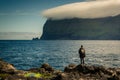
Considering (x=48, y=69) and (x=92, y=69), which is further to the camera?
(x=48, y=69)

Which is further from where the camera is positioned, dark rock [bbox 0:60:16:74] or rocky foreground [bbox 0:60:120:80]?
dark rock [bbox 0:60:16:74]

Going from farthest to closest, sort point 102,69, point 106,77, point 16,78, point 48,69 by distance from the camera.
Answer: point 48,69 → point 102,69 → point 106,77 → point 16,78

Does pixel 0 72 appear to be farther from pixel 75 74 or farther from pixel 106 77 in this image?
pixel 106 77

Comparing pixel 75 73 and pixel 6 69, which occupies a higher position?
pixel 6 69

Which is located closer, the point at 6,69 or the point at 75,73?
the point at 75,73

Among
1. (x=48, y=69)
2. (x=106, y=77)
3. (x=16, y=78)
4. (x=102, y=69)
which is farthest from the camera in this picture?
(x=48, y=69)

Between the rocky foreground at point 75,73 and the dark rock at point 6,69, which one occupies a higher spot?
the dark rock at point 6,69

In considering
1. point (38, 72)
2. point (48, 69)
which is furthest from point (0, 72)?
point (48, 69)

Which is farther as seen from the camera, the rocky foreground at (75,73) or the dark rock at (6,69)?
the dark rock at (6,69)

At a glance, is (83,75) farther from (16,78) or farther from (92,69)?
(16,78)

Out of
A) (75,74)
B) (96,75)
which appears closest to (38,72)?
(75,74)

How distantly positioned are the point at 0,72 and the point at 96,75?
1179 cm

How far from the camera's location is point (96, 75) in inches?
1340

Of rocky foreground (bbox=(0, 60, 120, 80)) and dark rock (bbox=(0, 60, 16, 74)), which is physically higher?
dark rock (bbox=(0, 60, 16, 74))
